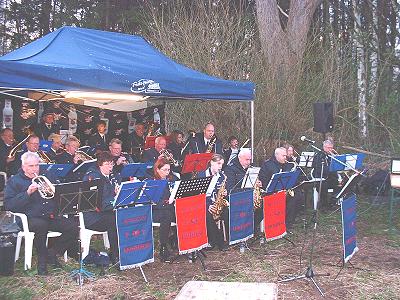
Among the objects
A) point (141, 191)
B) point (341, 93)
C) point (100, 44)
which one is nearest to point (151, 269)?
point (141, 191)

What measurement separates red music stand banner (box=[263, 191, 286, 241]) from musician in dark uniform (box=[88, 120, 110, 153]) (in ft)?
15.3

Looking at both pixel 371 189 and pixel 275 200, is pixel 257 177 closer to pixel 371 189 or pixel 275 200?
pixel 275 200

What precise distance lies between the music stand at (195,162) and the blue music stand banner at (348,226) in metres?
3.36

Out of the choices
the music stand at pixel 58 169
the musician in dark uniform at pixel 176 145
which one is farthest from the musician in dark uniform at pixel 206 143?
the music stand at pixel 58 169

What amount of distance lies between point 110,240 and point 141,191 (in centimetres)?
89

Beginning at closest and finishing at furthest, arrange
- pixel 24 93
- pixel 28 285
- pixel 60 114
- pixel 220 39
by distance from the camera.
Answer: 1. pixel 28 285
2. pixel 24 93
3. pixel 60 114
4. pixel 220 39

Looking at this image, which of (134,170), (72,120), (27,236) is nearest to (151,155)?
(134,170)

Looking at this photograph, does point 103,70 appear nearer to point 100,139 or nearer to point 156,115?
point 100,139

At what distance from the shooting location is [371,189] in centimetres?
1048

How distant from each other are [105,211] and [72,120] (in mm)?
5682

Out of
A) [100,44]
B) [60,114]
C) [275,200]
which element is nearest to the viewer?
[275,200]

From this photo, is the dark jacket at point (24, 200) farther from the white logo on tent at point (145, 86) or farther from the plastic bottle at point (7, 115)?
the plastic bottle at point (7, 115)

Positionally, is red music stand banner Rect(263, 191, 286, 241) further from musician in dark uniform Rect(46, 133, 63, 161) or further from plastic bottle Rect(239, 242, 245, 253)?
musician in dark uniform Rect(46, 133, 63, 161)

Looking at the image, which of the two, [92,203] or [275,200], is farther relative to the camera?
[275,200]
